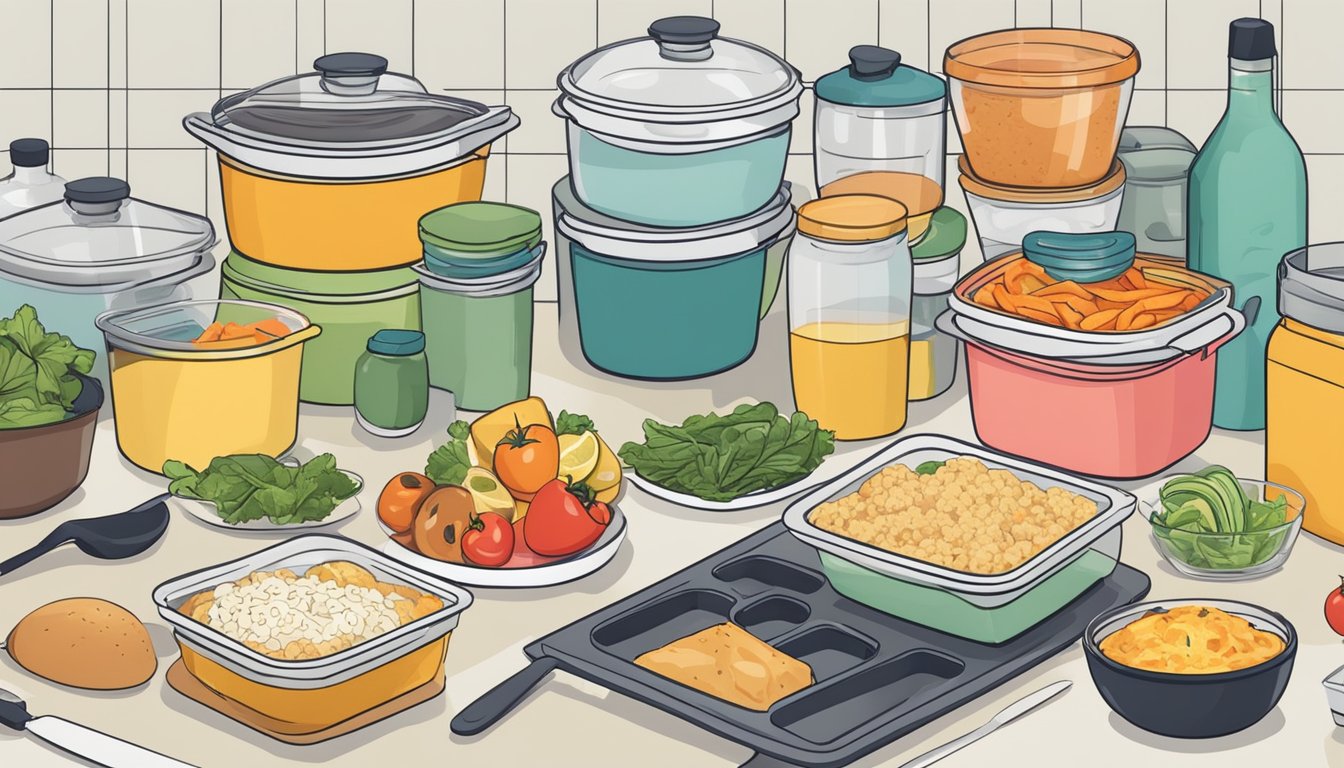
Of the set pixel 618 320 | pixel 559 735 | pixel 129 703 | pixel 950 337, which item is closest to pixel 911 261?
pixel 950 337

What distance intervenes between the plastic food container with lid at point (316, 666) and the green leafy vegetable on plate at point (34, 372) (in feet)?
1.39

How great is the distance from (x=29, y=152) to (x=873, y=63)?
1.07m

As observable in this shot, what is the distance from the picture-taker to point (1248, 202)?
2.90 meters

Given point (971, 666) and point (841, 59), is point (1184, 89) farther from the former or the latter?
point (971, 666)

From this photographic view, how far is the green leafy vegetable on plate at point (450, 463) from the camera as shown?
2.74m


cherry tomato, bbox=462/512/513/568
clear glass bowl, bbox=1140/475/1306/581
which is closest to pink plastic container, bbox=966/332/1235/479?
clear glass bowl, bbox=1140/475/1306/581

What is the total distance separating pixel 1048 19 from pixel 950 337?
0.61 metres

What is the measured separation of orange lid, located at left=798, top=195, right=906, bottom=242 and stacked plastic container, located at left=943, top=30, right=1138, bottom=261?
194 millimetres

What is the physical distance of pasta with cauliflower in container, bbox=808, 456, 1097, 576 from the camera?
246 centimetres

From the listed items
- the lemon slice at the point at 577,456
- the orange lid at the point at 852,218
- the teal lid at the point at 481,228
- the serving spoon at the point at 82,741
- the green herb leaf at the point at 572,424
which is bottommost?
the serving spoon at the point at 82,741

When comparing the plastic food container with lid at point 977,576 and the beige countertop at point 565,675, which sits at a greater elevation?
the plastic food container with lid at point 977,576

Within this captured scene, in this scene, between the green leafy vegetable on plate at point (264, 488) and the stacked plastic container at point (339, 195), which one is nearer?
the green leafy vegetable on plate at point (264, 488)

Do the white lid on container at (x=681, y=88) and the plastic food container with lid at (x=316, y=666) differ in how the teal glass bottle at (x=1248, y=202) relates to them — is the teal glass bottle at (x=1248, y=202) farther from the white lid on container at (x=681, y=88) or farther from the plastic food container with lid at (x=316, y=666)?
the plastic food container with lid at (x=316, y=666)

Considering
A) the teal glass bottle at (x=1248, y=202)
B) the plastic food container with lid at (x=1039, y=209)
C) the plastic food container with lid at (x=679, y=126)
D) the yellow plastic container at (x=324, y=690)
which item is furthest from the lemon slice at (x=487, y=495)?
the teal glass bottle at (x=1248, y=202)
